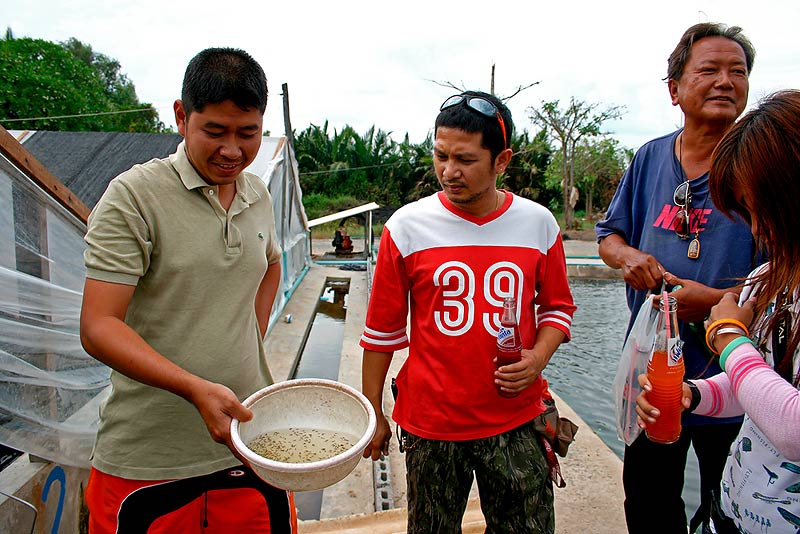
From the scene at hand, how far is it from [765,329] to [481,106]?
1056 millimetres

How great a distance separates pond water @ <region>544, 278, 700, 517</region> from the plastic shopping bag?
5.00 feet

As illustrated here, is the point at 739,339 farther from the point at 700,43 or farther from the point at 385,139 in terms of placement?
the point at 385,139

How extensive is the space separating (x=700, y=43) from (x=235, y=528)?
2.34 meters

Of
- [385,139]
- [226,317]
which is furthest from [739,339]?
[385,139]

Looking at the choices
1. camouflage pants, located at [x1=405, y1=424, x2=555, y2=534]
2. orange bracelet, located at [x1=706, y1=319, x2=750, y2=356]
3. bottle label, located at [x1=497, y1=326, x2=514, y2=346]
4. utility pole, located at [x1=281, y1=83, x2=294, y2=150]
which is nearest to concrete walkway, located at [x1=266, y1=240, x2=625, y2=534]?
camouflage pants, located at [x1=405, y1=424, x2=555, y2=534]

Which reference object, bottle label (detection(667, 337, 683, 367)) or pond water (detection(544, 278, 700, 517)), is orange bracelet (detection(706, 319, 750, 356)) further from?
pond water (detection(544, 278, 700, 517))

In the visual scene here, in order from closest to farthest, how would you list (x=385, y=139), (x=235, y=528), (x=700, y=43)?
(x=235, y=528) → (x=700, y=43) → (x=385, y=139)

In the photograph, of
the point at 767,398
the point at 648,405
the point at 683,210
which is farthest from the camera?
the point at 683,210

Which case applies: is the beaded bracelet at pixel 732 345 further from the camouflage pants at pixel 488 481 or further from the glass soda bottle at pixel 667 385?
the camouflage pants at pixel 488 481

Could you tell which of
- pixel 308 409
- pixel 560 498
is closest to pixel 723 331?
pixel 308 409

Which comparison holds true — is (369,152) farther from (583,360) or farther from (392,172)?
(583,360)

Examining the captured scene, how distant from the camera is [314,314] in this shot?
923 centimetres

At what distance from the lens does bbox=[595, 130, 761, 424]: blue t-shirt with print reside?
1888 millimetres

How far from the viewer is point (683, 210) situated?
1951mm
